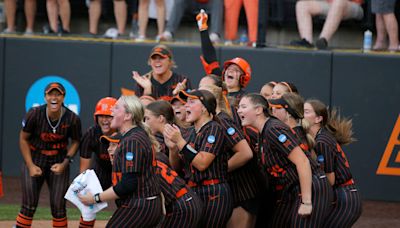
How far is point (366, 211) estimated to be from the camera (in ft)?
36.8

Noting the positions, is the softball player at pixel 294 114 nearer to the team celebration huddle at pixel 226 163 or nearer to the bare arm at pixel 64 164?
the team celebration huddle at pixel 226 163

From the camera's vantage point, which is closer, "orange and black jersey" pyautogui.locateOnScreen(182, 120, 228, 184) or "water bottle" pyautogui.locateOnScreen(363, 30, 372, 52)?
"orange and black jersey" pyautogui.locateOnScreen(182, 120, 228, 184)

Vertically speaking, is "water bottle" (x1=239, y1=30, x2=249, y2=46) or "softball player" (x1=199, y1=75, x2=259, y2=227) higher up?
"water bottle" (x1=239, y1=30, x2=249, y2=46)

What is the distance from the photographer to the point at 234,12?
12.5 m

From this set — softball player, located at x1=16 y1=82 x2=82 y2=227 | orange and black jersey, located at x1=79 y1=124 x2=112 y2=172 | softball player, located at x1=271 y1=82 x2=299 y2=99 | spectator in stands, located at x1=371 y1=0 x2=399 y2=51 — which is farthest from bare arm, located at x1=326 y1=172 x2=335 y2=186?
spectator in stands, located at x1=371 y1=0 x2=399 y2=51

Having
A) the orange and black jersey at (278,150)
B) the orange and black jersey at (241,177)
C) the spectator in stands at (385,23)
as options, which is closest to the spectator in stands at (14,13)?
the spectator in stands at (385,23)

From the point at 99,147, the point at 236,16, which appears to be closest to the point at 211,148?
the point at 99,147

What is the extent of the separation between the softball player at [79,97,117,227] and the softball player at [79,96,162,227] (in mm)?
1840

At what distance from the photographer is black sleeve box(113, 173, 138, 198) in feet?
20.9

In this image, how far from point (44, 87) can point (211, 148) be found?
→ 20.6 feet

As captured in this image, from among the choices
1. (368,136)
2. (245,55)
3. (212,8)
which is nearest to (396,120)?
(368,136)

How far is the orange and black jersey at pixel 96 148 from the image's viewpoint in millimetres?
8719

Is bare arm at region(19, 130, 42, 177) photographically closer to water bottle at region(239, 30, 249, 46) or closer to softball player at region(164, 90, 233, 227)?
softball player at region(164, 90, 233, 227)

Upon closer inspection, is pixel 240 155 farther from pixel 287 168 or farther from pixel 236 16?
pixel 236 16
